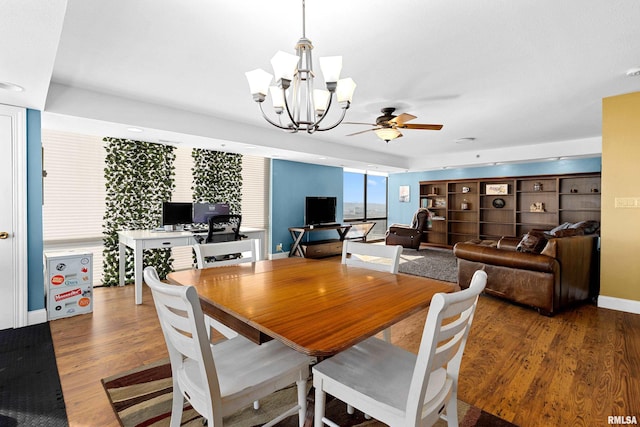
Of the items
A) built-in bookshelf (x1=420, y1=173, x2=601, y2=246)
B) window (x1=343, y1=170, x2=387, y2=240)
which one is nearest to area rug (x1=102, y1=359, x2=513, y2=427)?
built-in bookshelf (x1=420, y1=173, x2=601, y2=246)

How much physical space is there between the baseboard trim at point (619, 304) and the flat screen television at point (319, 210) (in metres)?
4.67

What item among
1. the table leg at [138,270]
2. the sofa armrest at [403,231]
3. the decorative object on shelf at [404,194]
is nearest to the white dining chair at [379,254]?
the table leg at [138,270]

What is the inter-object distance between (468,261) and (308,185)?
12.7ft

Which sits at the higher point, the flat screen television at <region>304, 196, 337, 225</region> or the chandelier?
the chandelier

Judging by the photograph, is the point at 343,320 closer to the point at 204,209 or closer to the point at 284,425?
the point at 284,425

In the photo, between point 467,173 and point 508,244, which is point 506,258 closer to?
point 508,244

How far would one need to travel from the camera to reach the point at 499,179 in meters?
7.13

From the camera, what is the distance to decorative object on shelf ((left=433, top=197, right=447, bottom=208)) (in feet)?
26.8

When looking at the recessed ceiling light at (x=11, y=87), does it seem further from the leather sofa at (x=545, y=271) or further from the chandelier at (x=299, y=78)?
the leather sofa at (x=545, y=271)

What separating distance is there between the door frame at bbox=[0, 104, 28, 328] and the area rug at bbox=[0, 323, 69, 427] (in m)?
0.27

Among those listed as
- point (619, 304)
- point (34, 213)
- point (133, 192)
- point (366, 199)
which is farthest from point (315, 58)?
point (366, 199)

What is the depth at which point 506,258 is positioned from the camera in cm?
343

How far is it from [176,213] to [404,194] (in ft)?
20.9

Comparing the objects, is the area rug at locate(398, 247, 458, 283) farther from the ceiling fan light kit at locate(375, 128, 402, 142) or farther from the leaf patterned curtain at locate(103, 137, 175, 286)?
the leaf patterned curtain at locate(103, 137, 175, 286)
